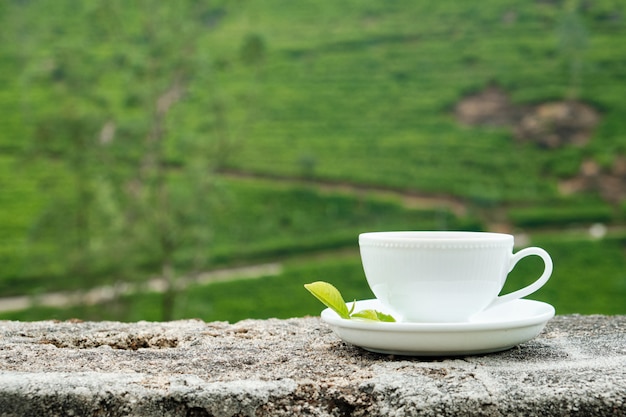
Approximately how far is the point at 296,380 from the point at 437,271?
12.4 inches

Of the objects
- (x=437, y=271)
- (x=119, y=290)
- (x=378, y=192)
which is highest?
(x=437, y=271)

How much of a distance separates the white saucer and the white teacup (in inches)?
3.6

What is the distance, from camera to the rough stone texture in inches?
40.1

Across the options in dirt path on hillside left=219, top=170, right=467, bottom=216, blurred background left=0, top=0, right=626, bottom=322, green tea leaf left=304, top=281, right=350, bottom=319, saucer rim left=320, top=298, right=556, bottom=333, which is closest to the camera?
saucer rim left=320, top=298, right=556, bottom=333

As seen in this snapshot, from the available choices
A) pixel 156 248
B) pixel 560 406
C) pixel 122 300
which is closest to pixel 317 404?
pixel 560 406

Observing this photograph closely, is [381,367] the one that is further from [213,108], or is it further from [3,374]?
[213,108]

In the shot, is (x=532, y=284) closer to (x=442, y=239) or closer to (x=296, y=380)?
(x=442, y=239)

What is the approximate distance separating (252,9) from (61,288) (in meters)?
16.9

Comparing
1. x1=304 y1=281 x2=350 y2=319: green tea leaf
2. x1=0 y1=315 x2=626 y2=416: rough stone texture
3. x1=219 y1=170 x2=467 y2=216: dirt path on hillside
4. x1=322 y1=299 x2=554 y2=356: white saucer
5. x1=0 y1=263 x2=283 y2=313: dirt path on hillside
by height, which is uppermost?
x1=304 y1=281 x2=350 y2=319: green tea leaf

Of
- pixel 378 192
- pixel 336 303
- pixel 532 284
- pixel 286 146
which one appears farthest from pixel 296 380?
pixel 286 146

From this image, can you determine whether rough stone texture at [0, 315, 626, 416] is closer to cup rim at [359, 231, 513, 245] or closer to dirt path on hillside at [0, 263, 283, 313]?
cup rim at [359, 231, 513, 245]

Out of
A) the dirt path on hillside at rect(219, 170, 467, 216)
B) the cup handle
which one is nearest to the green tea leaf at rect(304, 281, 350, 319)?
the cup handle

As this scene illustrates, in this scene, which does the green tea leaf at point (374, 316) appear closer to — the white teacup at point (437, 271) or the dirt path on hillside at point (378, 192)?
the white teacup at point (437, 271)

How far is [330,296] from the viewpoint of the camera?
1284mm
